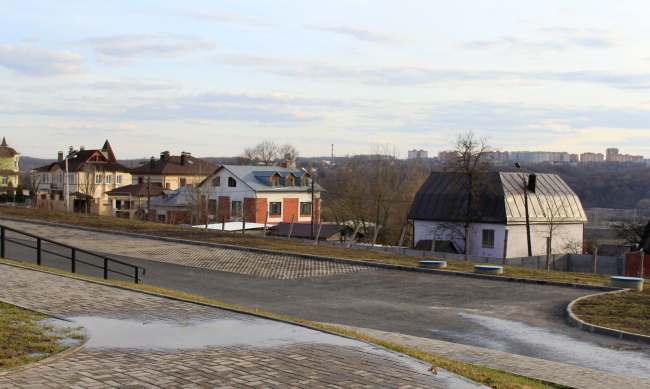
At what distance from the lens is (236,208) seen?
5819 cm

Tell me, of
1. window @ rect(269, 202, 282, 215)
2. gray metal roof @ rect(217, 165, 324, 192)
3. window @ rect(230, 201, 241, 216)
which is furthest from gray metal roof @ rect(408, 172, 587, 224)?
window @ rect(230, 201, 241, 216)

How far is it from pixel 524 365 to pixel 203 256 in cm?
1536

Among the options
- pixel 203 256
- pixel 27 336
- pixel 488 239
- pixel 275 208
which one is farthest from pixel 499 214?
pixel 27 336

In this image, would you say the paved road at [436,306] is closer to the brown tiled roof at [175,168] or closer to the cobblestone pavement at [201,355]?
the cobblestone pavement at [201,355]

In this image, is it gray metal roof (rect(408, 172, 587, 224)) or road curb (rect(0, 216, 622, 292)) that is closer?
road curb (rect(0, 216, 622, 292))

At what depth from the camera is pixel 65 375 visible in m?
5.93

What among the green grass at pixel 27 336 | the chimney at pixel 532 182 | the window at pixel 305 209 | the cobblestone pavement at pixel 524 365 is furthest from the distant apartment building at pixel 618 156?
the green grass at pixel 27 336

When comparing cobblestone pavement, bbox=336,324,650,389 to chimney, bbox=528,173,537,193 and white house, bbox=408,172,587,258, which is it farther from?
chimney, bbox=528,173,537,193

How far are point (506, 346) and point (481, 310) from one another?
3.06 meters

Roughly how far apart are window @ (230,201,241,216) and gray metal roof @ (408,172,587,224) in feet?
70.2

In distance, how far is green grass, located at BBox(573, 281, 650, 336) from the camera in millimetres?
10430

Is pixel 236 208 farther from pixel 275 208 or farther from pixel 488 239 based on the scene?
pixel 488 239

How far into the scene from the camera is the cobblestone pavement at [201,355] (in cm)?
593

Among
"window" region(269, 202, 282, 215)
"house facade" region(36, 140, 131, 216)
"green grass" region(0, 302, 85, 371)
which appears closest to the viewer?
"green grass" region(0, 302, 85, 371)
